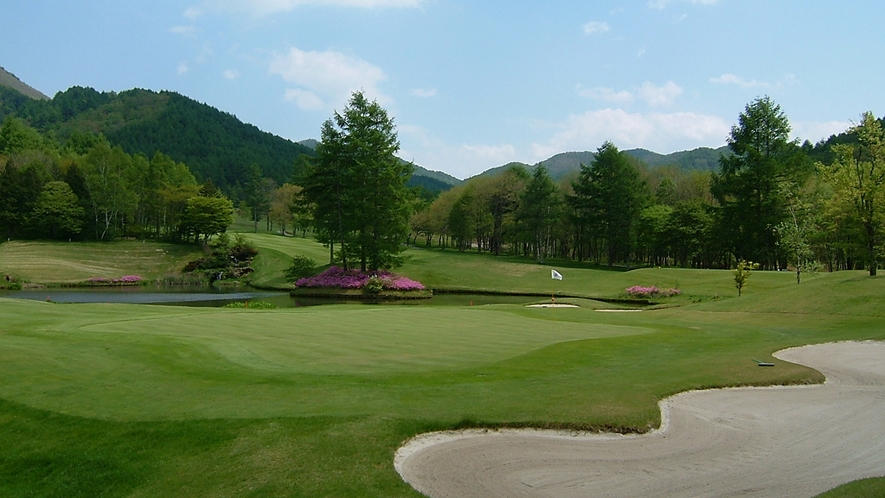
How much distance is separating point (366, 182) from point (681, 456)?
159 ft

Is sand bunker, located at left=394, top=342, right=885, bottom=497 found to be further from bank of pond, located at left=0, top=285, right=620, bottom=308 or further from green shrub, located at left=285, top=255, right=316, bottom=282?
green shrub, located at left=285, top=255, right=316, bottom=282

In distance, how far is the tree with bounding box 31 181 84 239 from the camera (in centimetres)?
7506

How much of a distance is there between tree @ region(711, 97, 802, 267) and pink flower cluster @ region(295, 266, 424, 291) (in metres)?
37.1

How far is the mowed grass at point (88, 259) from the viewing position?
205 ft

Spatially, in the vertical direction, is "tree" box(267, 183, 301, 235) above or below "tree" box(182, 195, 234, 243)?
above

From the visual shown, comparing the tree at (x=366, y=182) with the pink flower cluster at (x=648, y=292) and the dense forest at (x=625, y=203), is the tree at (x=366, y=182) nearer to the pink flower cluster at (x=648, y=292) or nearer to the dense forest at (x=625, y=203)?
the dense forest at (x=625, y=203)

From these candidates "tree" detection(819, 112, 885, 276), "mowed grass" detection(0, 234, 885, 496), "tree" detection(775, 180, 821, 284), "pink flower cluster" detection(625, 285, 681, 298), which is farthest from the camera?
"pink flower cluster" detection(625, 285, 681, 298)

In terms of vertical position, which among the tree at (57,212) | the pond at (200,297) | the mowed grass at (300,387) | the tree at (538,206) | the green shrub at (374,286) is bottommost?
the pond at (200,297)

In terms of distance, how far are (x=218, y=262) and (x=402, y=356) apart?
208 feet

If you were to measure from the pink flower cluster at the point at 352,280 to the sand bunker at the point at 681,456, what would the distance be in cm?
4391

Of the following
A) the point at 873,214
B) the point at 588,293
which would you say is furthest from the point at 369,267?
the point at 873,214

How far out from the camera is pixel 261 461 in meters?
7.76

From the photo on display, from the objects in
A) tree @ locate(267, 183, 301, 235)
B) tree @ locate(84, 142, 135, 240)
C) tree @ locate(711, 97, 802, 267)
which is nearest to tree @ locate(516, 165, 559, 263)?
tree @ locate(711, 97, 802, 267)

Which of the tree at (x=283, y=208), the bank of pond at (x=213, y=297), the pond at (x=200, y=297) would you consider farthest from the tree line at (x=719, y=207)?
the tree at (x=283, y=208)
